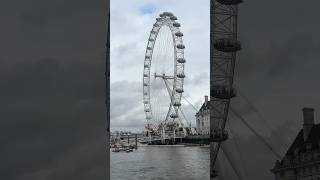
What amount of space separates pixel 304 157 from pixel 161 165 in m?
2.36

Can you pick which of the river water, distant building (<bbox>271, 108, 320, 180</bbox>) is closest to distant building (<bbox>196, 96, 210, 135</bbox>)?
the river water

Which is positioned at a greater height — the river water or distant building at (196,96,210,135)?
distant building at (196,96,210,135)

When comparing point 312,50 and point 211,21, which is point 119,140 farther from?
point 312,50

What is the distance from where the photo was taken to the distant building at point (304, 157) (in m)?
6.88

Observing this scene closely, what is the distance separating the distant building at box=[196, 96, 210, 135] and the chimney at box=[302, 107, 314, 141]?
5.28 ft

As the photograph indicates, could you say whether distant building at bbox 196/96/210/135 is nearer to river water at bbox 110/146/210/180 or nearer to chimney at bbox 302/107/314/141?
river water at bbox 110/146/210/180

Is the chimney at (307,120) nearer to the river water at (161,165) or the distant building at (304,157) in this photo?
the distant building at (304,157)

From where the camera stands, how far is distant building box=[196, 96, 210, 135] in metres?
8.31

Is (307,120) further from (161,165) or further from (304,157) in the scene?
(161,165)

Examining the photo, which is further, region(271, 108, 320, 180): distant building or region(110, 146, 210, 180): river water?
region(110, 146, 210, 180): river water

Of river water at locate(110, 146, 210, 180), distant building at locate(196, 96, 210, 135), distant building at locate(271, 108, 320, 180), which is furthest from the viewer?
distant building at locate(196, 96, 210, 135)

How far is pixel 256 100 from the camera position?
731 centimetres

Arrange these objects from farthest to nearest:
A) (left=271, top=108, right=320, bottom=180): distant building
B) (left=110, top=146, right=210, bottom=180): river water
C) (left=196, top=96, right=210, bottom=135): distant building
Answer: (left=196, top=96, right=210, bottom=135): distant building
(left=110, top=146, right=210, bottom=180): river water
(left=271, top=108, right=320, bottom=180): distant building

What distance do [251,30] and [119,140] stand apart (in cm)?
317
